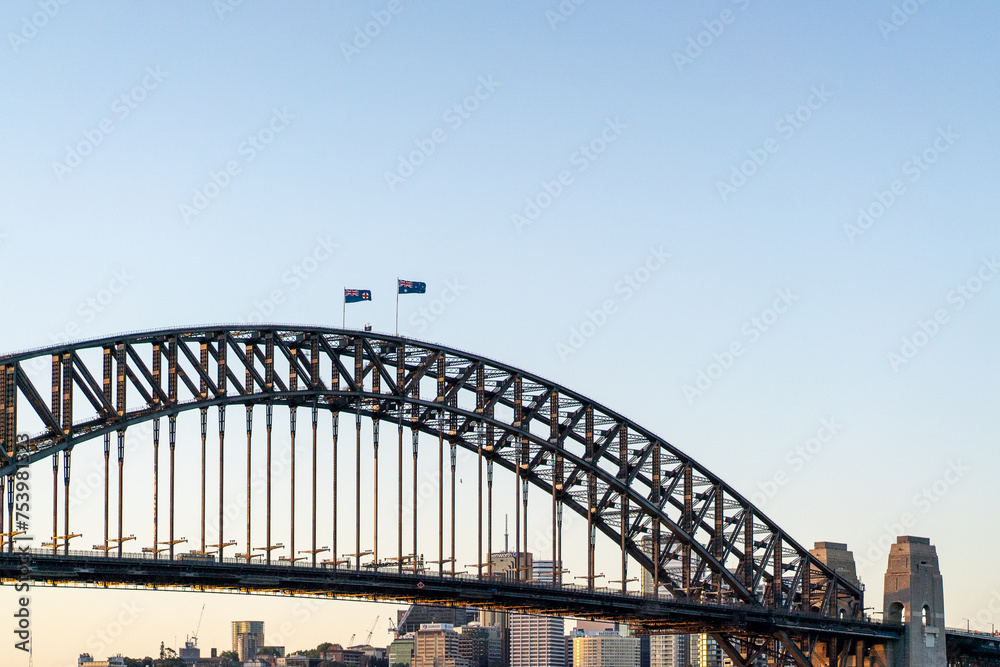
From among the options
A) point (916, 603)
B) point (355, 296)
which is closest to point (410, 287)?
point (355, 296)

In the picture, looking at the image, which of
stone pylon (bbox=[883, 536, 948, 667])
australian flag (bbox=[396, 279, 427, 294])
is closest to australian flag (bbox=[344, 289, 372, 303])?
australian flag (bbox=[396, 279, 427, 294])

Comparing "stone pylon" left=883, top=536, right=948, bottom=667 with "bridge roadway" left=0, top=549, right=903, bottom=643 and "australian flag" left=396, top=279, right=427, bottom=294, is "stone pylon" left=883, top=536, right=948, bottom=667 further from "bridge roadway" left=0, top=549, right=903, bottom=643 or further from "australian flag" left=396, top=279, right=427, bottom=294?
"australian flag" left=396, top=279, right=427, bottom=294

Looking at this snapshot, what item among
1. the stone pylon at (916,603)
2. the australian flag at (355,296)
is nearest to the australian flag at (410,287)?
the australian flag at (355,296)

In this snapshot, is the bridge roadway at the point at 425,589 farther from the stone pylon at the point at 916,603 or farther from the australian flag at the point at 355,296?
the australian flag at the point at 355,296

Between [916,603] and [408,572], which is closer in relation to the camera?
[408,572]

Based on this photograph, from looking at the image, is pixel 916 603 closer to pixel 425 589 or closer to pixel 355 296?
pixel 425 589

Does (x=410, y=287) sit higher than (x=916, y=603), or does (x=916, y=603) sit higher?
(x=410, y=287)
